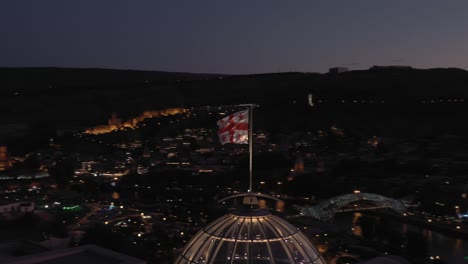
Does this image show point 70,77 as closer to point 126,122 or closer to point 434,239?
point 126,122

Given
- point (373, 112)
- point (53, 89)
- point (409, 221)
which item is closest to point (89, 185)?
point (409, 221)

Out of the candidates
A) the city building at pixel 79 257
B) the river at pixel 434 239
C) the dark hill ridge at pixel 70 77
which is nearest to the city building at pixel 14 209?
the river at pixel 434 239

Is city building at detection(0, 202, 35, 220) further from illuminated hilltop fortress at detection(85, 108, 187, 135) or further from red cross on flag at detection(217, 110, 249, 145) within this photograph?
illuminated hilltop fortress at detection(85, 108, 187, 135)

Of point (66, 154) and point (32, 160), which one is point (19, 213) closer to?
point (32, 160)

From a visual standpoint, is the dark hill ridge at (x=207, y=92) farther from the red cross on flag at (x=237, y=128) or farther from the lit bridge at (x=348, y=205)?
the red cross on flag at (x=237, y=128)

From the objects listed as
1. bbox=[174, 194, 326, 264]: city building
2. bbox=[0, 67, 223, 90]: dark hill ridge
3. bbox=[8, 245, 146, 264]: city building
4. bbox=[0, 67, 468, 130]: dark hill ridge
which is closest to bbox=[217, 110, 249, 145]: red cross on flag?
bbox=[174, 194, 326, 264]: city building

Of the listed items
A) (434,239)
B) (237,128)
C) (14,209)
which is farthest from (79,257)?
(434,239)
